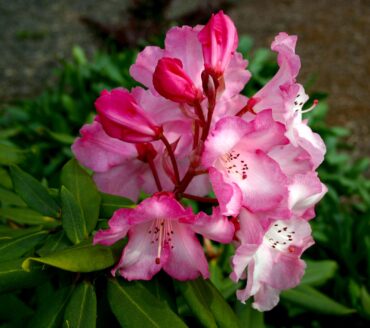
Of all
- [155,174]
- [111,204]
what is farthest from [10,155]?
[155,174]

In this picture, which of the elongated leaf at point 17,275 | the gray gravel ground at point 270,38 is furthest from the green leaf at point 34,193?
the gray gravel ground at point 270,38

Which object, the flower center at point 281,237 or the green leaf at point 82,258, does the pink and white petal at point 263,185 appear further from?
the green leaf at point 82,258

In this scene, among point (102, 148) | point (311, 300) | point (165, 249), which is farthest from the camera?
point (311, 300)

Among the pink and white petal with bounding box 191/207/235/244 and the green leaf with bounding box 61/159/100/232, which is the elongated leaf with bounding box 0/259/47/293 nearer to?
the green leaf with bounding box 61/159/100/232

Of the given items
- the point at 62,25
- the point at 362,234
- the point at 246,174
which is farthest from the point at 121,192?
the point at 62,25

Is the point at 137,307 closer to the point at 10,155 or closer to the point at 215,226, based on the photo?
Answer: the point at 215,226

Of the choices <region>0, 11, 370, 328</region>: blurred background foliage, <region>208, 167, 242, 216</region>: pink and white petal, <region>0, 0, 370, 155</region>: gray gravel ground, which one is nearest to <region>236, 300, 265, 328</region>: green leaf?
<region>0, 11, 370, 328</region>: blurred background foliage

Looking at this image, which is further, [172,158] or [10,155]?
[10,155]

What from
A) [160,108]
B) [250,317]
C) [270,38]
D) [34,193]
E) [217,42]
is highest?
[217,42]
